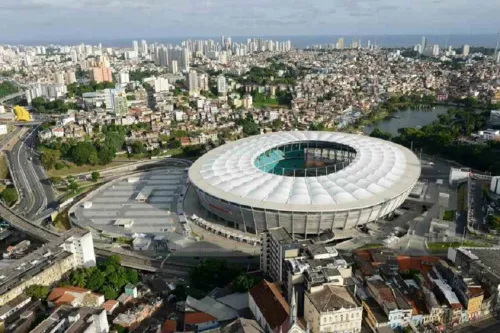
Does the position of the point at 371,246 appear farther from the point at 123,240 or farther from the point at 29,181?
the point at 29,181

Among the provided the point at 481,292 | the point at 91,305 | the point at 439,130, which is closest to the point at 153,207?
the point at 91,305

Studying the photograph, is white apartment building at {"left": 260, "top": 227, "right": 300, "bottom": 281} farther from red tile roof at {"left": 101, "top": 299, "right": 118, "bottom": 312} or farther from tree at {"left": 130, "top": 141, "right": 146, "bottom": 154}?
tree at {"left": 130, "top": 141, "right": 146, "bottom": 154}

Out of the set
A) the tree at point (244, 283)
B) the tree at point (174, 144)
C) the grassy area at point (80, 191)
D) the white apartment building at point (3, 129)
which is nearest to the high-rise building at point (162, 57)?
the white apartment building at point (3, 129)

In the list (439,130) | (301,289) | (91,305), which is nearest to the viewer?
(301,289)

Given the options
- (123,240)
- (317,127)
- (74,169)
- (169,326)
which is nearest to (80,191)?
(74,169)

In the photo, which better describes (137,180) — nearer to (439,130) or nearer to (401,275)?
(401,275)

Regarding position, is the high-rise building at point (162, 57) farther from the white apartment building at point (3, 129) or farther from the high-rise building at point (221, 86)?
the white apartment building at point (3, 129)
